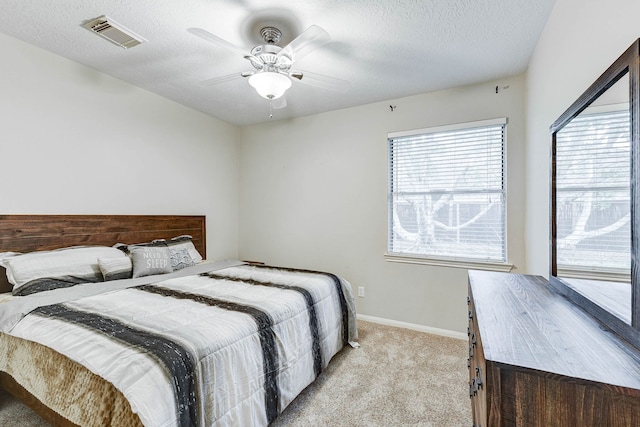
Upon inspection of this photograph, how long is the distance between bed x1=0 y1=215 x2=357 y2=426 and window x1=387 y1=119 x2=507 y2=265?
3.79ft

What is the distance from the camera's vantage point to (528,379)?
70 centimetres

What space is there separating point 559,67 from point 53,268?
11.8ft

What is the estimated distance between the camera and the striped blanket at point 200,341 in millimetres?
1132

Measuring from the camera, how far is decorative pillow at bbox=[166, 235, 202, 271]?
2834 millimetres

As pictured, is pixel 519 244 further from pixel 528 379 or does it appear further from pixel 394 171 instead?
pixel 528 379

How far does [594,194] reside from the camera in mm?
1106

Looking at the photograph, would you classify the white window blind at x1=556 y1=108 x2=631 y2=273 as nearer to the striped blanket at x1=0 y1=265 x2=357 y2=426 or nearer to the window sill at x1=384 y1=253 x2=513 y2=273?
the window sill at x1=384 y1=253 x2=513 y2=273

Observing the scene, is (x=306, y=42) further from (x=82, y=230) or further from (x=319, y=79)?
(x=82, y=230)

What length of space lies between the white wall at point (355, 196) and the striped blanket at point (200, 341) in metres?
1.19

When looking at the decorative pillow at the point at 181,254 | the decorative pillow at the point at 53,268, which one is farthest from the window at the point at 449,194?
the decorative pillow at the point at 53,268

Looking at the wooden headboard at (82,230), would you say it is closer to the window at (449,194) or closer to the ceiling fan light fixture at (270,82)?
the ceiling fan light fixture at (270,82)

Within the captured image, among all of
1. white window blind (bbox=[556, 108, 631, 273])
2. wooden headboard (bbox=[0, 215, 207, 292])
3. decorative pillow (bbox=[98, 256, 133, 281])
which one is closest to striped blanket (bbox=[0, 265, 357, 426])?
decorative pillow (bbox=[98, 256, 133, 281])

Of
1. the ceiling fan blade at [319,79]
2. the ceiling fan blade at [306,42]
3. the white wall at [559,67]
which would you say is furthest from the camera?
the ceiling fan blade at [319,79]

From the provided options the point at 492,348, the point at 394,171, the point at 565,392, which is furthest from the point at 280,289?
the point at 394,171
